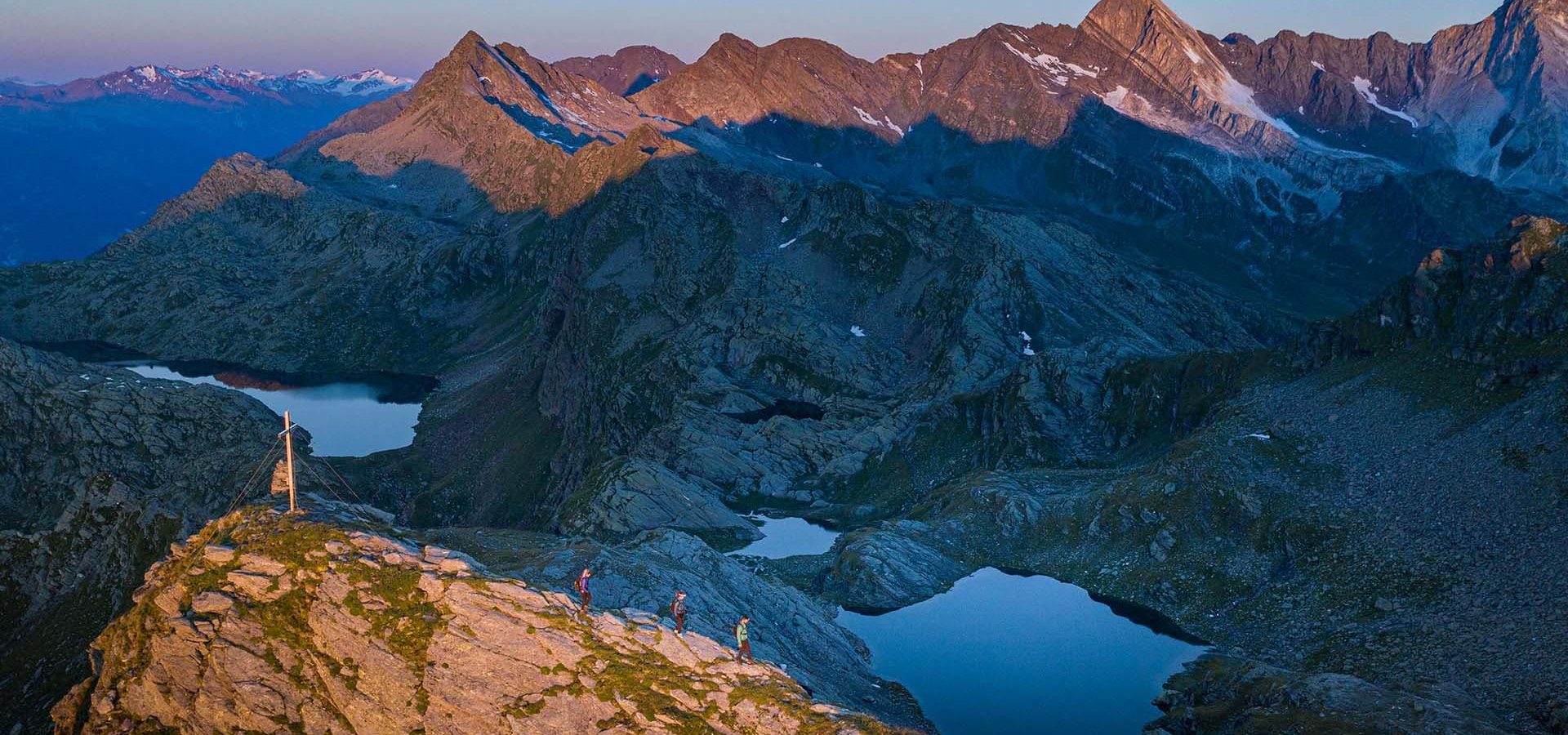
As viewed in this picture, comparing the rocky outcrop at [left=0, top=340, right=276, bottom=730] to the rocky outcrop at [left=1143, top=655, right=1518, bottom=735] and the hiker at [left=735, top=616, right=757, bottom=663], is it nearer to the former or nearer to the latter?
the hiker at [left=735, top=616, right=757, bottom=663]

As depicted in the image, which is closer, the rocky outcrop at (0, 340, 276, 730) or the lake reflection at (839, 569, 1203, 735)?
the lake reflection at (839, 569, 1203, 735)

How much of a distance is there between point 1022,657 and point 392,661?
39.5 metres

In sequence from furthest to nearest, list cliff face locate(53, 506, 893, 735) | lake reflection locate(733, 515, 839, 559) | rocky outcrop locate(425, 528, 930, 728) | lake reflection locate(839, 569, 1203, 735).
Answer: lake reflection locate(733, 515, 839, 559) < lake reflection locate(839, 569, 1203, 735) < rocky outcrop locate(425, 528, 930, 728) < cliff face locate(53, 506, 893, 735)

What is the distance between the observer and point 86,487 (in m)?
76.2

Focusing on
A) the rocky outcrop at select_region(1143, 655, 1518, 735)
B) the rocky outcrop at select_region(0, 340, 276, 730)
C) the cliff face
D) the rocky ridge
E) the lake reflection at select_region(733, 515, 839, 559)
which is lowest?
the rocky outcrop at select_region(0, 340, 276, 730)

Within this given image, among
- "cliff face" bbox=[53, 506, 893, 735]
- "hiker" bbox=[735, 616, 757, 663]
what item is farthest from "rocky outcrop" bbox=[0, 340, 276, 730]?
"hiker" bbox=[735, 616, 757, 663]

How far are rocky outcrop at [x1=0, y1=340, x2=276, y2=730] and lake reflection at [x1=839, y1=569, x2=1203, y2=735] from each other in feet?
150

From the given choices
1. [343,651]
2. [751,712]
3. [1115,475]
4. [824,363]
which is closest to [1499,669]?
Result: [751,712]

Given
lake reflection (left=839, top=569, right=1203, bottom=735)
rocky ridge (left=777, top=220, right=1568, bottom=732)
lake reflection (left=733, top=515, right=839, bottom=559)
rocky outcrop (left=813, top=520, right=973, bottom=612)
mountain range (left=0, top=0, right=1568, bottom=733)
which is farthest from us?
lake reflection (left=733, top=515, right=839, bottom=559)

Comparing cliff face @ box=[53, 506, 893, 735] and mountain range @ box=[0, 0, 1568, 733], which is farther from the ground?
mountain range @ box=[0, 0, 1568, 733]

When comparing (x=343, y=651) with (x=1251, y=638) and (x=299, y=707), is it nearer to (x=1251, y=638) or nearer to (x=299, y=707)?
(x=299, y=707)

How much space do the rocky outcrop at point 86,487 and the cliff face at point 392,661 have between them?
73.6 ft

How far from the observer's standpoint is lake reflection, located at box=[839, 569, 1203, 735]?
56469mm

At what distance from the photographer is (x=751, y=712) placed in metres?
37.5
